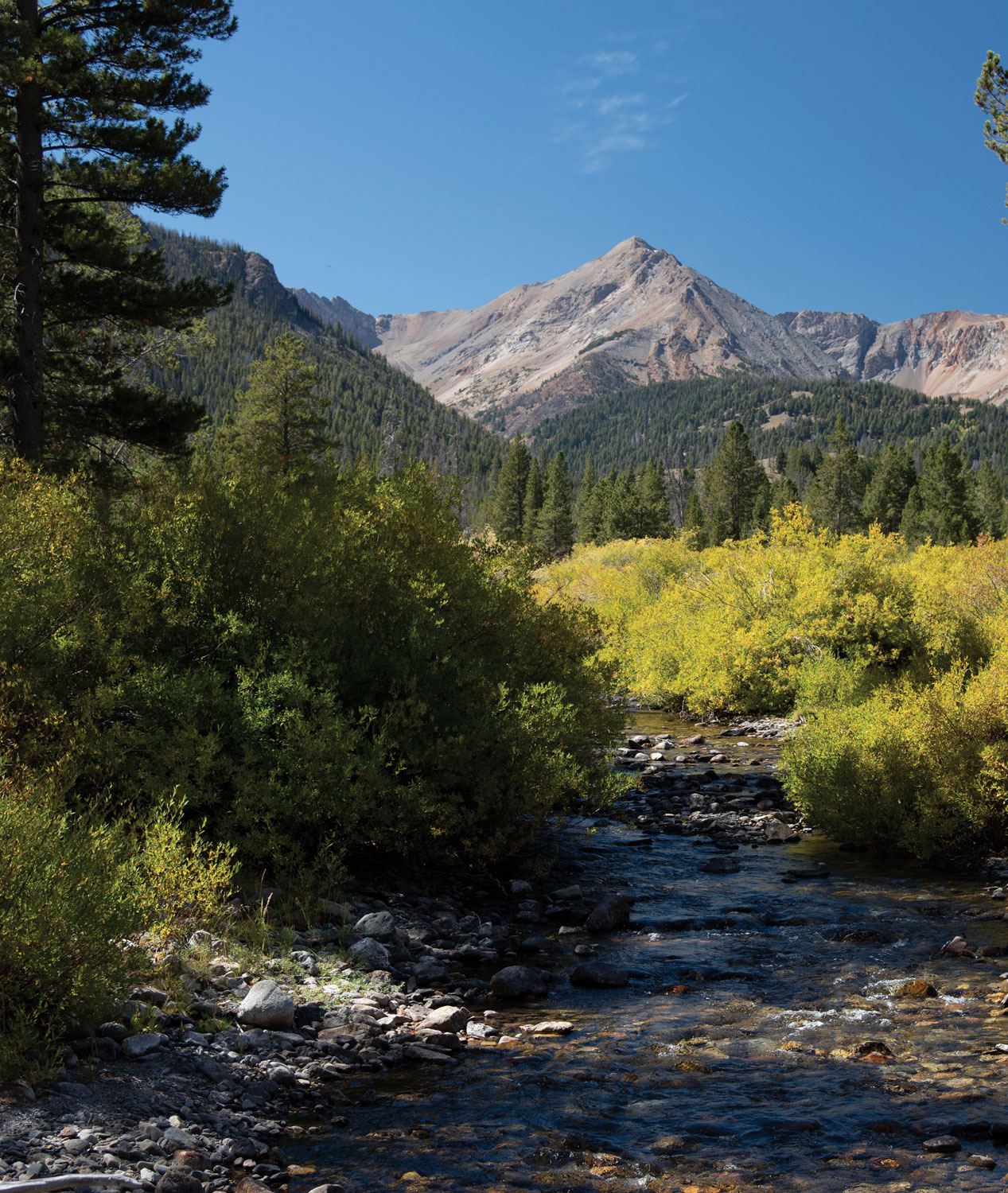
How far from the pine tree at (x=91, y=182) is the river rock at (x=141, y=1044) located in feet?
34.6

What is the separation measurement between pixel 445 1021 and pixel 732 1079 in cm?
264

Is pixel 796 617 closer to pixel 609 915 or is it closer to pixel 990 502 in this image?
pixel 609 915

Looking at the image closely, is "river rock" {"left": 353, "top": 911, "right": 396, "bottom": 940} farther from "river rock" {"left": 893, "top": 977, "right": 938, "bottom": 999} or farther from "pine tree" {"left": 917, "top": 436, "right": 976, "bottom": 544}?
"pine tree" {"left": 917, "top": 436, "right": 976, "bottom": 544}

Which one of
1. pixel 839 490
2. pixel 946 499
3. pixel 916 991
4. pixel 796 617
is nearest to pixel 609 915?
pixel 916 991

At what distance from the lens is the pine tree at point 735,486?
87.1 meters

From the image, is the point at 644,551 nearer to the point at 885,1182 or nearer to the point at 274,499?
the point at 274,499

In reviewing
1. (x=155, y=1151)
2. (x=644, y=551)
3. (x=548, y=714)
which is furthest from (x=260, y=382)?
(x=155, y=1151)

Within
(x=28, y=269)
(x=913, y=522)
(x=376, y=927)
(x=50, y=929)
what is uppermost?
(x=913, y=522)

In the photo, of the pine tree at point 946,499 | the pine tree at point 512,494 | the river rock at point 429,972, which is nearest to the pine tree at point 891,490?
the pine tree at point 946,499

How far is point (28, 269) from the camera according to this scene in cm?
1425

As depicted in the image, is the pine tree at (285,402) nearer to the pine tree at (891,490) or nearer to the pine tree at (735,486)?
the pine tree at (735,486)

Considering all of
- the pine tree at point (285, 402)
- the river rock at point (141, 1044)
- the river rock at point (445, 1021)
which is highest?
the pine tree at point (285, 402)

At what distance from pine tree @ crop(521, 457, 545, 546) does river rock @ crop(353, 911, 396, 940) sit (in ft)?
258

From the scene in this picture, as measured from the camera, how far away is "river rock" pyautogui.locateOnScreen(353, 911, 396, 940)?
10.1 m
